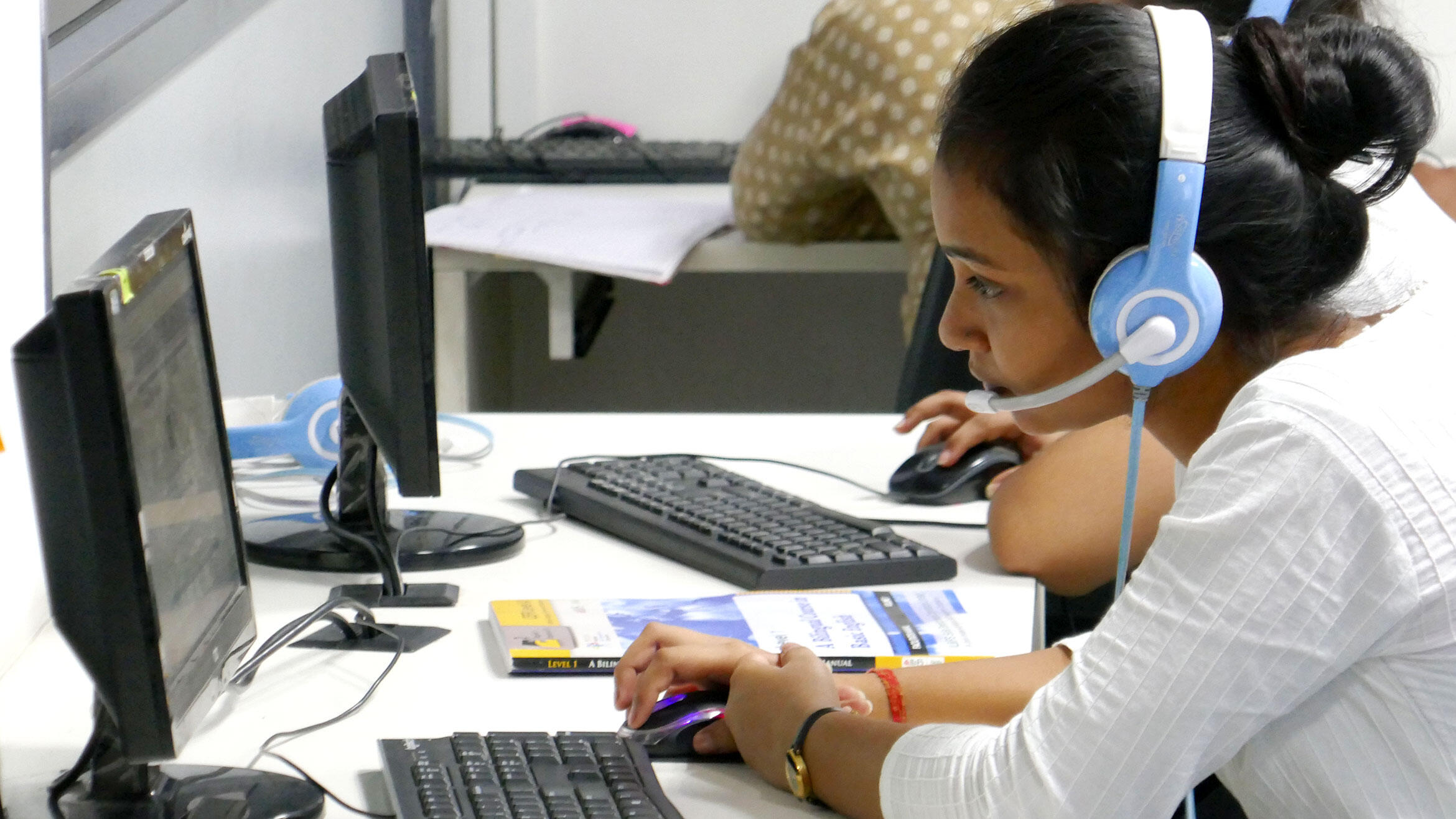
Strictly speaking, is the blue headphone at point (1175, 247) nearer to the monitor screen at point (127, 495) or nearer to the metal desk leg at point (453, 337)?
the monitor screen at point (127, 495)

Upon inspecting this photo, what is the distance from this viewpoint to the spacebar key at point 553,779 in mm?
688

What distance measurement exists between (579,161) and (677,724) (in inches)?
78.9

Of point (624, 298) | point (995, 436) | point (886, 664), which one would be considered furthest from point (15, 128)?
point (624, 298)

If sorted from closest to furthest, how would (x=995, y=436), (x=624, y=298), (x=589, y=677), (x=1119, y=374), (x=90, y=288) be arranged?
(x=90, y=288), (x=1119, y=374), (x=589, y=677), (x=995, y=436), (x=624, y=298)

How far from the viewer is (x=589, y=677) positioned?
2.93ft

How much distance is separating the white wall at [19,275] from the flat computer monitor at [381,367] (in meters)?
0.21

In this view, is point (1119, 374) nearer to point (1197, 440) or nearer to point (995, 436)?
point (1197, 440)

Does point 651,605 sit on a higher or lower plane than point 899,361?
higher

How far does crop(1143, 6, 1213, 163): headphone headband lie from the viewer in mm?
668

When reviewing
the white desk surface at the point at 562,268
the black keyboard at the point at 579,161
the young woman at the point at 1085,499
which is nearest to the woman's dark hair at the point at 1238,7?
the young woman at the point at 1085,499

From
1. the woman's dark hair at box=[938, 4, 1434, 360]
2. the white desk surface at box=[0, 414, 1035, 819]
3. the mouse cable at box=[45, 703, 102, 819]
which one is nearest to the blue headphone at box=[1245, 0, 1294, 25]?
the woman's dark hair at box=[938, 4, 1434, 360]

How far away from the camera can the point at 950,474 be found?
4.33 feet

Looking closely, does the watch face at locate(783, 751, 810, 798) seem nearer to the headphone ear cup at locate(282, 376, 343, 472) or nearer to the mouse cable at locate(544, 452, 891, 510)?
the mouse cable at locate(544, 452, 891, 510)

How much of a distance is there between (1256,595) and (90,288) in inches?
19.4
